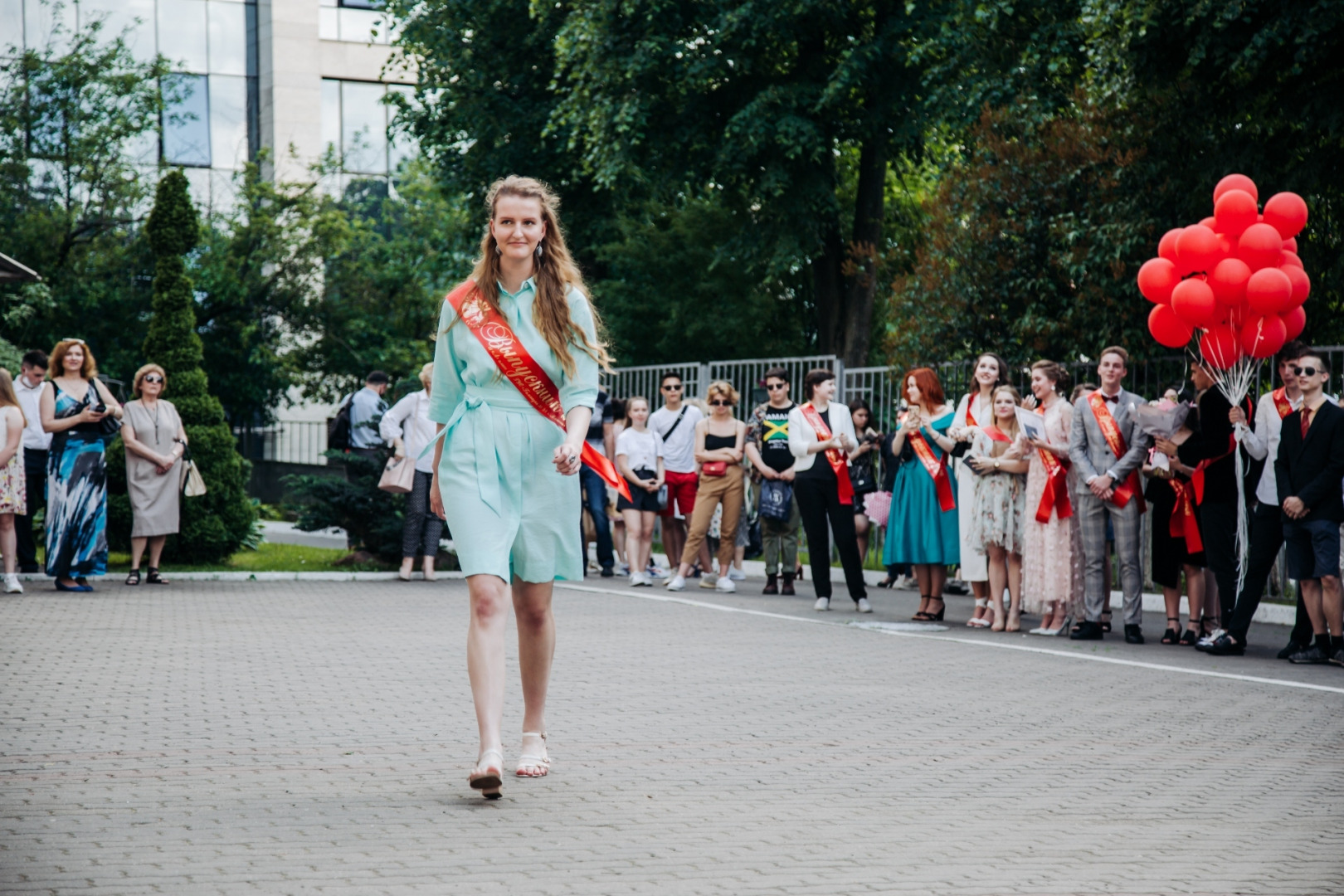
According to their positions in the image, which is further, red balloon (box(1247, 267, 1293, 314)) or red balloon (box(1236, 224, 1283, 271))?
red balloon (box(1236, 224, 1283, 271))

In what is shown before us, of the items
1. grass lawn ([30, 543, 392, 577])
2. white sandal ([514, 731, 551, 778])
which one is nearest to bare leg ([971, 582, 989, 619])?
grass lawn ([30, 543, 392, 577])

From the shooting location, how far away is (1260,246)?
424 inches

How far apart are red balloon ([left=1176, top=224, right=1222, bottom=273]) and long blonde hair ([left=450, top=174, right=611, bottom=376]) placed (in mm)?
6498

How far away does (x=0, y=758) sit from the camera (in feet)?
19.9

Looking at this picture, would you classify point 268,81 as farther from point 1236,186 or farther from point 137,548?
point 1236,186

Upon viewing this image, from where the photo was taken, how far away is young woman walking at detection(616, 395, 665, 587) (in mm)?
16375

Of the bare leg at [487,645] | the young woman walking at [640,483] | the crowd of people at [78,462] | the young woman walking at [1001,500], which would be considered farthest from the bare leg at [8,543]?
the bare leg at [487,645]

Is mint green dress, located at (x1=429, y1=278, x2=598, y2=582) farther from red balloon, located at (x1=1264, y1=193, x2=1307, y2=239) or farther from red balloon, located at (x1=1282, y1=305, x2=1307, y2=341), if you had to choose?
red balloon, located at (x1=1264, y1=193, x2=1307, y2=239)

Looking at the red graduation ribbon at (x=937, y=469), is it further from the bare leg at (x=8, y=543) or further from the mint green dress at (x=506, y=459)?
the bare leg at (x=8, y=543)

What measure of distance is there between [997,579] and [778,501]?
3363 mm

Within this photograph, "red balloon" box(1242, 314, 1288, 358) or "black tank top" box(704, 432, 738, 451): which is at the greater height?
"red balloon" box(1242, 314, 1288, 358)

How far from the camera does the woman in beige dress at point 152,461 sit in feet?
47.0

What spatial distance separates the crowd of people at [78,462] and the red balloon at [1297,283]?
31.3 ft

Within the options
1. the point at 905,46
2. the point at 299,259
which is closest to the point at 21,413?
the point at 905,46
